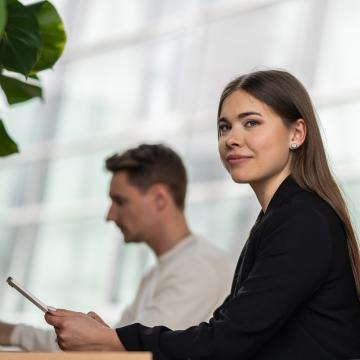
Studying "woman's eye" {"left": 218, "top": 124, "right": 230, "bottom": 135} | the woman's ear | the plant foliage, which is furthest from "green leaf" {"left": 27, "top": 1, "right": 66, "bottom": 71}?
the woman's ear

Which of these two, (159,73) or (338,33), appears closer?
(338,33)

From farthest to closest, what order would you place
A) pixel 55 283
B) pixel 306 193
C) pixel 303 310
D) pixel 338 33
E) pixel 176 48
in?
pixel 55 283 < pixel 176 48 < pixel 338 33 < pixel 306 193 < pixel 303 310

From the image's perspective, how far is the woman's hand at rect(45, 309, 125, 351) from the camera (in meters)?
1.86

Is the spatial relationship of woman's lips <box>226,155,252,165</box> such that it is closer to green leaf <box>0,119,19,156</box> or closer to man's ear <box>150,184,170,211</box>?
green leaf <box>0,119,19,156</box>

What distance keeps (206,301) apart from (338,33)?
3.43m

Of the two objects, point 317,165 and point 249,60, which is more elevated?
point 249,60

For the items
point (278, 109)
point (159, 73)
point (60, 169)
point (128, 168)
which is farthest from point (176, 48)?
point (278, 109)

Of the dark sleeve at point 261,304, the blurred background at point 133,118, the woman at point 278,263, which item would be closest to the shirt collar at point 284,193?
the woman at point 278,263

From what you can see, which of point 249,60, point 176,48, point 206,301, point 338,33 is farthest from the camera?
point 176,48

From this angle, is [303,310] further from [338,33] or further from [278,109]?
[338,33]

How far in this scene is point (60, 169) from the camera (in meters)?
8.48

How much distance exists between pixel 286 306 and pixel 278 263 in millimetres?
89

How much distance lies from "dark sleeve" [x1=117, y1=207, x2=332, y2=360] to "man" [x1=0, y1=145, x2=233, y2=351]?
1.34 metres

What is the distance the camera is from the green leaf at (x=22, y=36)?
2311 millimetres
